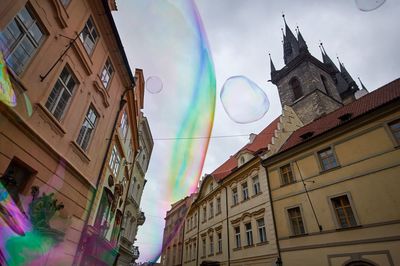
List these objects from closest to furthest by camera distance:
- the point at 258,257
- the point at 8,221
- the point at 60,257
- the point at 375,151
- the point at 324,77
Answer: the point at 8,221
the point at 60,257
the point at 375,151
the point at 258,257
the point at 324,77

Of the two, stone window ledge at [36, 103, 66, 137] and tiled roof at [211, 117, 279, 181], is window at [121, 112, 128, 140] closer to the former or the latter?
stone window ledge at [36, 103, 66, 137]

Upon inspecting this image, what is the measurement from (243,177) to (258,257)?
6.80 m

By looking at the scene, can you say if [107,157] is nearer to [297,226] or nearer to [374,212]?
[297,226]

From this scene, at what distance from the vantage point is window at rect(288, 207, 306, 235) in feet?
48.8

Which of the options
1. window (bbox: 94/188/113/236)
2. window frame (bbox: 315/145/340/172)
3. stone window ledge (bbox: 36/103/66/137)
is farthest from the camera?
window frame (bbox: 315/145/340/172)

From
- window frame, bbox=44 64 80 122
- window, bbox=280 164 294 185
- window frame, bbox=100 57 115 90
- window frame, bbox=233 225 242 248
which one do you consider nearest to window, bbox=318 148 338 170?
window, bbox=280 164 294 185

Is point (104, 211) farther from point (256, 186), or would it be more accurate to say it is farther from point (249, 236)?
point (256, 186)

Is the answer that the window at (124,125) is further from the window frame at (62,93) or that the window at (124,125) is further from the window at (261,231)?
the window at (261,231)

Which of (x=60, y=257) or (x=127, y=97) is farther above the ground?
(x=127, y=97)

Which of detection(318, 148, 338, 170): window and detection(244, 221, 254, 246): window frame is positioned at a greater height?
detection(318, 148, 338, 170): window

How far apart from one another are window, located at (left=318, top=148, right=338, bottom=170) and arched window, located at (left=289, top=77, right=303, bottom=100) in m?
25.3

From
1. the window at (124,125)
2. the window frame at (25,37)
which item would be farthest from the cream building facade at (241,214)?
the window frame at (25,37)

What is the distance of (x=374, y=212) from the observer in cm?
1186

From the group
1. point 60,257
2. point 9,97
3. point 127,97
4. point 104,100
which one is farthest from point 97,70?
point 60,257
